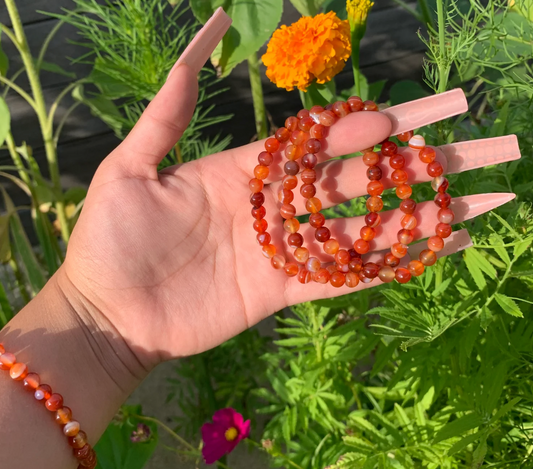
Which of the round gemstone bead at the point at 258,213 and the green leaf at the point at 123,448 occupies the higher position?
the round gemstone bead at the point at 258,213

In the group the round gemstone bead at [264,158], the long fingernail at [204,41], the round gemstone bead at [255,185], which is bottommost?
the round gemstone bead at [255,185]

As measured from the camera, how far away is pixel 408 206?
2.52ft

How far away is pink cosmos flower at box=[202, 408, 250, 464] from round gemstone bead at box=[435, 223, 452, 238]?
537 millimetres

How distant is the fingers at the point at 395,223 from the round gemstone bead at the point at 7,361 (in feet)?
1.66

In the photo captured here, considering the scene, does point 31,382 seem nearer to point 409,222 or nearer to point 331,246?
point 331,246

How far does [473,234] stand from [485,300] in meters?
0.10

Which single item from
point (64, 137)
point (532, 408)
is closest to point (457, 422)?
point (532, 408)

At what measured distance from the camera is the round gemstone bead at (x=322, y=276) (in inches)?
32.1

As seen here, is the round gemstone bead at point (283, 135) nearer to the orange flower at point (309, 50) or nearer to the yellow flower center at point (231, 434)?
the orange flower at point (309, 50)

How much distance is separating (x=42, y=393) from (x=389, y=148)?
63 cm

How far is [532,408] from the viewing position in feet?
2.54

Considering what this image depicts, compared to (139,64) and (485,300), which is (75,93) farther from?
(485,300)

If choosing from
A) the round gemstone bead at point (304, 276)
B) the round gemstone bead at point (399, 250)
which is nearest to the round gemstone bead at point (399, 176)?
the round gemstone bead at point (399, 250)

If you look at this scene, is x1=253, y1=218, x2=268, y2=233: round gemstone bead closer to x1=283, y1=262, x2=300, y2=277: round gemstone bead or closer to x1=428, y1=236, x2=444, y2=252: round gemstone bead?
x1=283, y1=262, x2=300, y2=277: round gemstone bead
